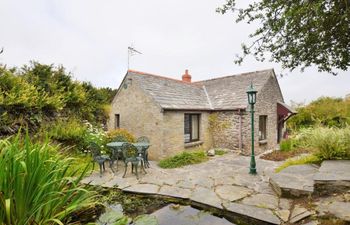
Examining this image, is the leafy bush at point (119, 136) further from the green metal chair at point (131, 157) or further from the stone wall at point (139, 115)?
the green metal chair at point (131, 157)

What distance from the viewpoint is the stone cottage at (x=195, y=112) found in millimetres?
10781

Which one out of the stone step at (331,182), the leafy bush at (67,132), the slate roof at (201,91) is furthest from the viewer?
the slate roof at (201,91)

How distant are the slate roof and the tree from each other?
18.8 ft

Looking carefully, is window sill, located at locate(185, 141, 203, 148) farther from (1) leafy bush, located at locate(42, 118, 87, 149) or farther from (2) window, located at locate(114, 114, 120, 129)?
(1) leafy bush, located at locate(42, 118, 87, 149)

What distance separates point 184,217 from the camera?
171 inches

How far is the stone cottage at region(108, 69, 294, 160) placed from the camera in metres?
10.8

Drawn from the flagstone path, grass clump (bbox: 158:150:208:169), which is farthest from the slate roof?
the flagstone path

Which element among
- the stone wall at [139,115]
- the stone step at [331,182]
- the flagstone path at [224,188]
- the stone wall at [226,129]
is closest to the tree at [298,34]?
the stone step at [331,182]

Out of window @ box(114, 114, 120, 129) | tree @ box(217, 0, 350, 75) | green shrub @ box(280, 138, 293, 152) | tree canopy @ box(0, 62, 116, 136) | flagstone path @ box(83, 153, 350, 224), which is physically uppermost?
tree @ box(217, 0, 350, 75)

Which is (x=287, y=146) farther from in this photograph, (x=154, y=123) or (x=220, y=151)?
(x=154, y=123)

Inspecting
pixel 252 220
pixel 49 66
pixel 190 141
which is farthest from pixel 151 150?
pixel 252 220

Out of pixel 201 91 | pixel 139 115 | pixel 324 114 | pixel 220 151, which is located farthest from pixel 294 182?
pixel 324 114

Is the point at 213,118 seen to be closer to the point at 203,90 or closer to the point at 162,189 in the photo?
the point at 203,90

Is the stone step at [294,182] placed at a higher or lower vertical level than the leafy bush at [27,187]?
lower
